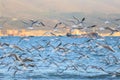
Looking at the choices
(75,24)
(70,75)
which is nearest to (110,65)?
(70,75)

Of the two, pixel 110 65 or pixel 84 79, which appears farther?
pixel 110 65

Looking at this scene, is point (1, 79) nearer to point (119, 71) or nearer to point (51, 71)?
point (51, 71)

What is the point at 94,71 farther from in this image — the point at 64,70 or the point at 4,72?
the point at 4,72

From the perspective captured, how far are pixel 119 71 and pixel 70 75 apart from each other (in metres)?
4.84

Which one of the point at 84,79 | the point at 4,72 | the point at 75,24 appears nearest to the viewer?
the point at 75,24

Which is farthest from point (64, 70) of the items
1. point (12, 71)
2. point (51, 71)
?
point (12, 71)

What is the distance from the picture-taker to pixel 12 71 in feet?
139

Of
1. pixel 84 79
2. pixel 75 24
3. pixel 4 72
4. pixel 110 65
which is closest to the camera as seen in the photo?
pixel 75 24

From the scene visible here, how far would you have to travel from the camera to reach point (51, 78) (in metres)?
38.9

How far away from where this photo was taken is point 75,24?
120 ft

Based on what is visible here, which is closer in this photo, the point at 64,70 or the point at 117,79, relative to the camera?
the point at 117,79

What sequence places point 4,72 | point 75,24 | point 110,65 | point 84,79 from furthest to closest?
point 110,65, point 4,72, point 84,79, point 75,24

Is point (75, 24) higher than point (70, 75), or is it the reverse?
point (75, 24)

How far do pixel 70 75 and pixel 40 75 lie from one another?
2.07 m
